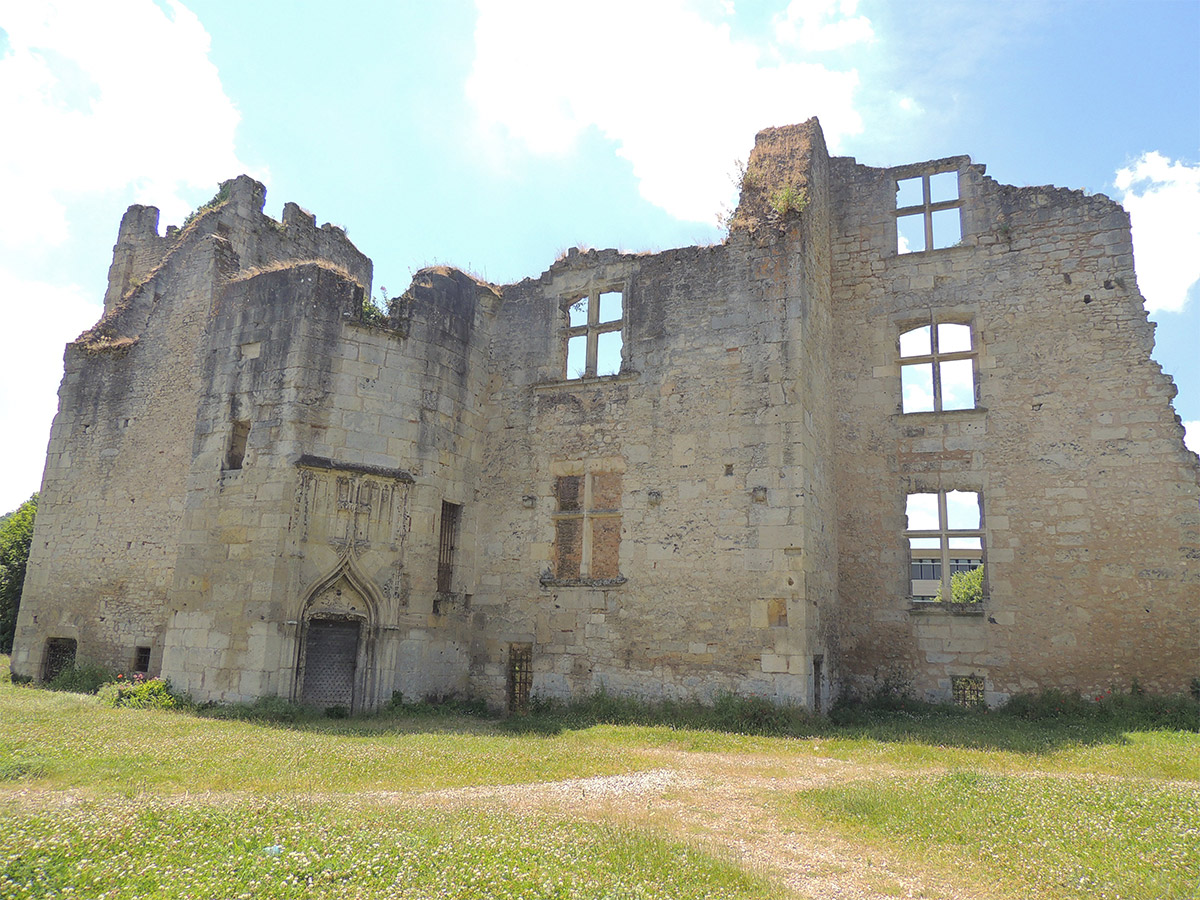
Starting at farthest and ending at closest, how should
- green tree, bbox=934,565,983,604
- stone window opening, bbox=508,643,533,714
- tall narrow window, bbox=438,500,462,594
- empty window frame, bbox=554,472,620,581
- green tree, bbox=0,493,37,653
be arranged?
green tree, bbox=934,565,983,604 < green tree, bbox=0,493,37,653 < tall narrow window, bbox=438,500,462,594 < stone window opening, bbox=508,643,533,714 < empty window frame, bbox=554,472,620,581

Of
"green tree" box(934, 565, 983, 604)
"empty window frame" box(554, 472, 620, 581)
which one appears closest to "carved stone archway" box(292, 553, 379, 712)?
"empty window frame" box(554, 472, 620, 581)

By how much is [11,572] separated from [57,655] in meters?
6.91

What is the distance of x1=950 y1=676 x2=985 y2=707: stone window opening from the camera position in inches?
487

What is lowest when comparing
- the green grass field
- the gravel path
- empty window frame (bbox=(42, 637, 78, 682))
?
the gravel path

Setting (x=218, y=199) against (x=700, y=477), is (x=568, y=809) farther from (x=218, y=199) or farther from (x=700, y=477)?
(x=218, y=199)

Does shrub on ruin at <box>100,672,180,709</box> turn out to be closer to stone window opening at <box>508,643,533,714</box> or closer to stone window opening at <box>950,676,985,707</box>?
stone window opening at <box>508,643,533,714</box>

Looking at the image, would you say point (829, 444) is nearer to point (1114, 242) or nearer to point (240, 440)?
point (1114, 242)

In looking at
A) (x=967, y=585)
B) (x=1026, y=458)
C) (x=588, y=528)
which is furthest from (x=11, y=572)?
(x=967, y=585)

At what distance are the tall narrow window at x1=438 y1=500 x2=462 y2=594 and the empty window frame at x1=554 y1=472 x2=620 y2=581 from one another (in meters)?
1.67

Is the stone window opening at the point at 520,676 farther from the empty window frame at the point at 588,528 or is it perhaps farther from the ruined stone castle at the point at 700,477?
the empty window frame at the point at 588,528

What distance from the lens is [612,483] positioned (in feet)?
42.2

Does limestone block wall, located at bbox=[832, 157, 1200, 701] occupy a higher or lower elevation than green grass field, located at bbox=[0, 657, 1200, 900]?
Result: higher

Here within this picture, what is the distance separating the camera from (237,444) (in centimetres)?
1221

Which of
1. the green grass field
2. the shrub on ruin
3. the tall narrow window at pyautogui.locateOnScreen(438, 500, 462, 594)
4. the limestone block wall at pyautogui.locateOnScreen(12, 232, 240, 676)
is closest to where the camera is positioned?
the green grass field
